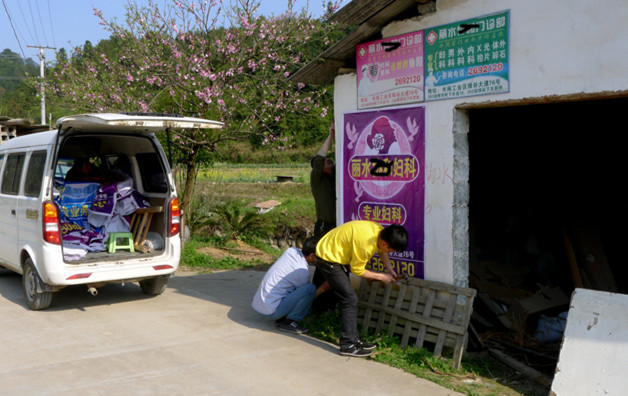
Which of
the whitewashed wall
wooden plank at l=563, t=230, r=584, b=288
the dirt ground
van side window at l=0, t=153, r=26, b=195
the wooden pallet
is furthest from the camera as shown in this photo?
the dirt ground

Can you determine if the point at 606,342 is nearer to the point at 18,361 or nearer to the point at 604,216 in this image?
the point at 604,216

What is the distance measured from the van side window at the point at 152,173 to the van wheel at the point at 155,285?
1136 millimetres

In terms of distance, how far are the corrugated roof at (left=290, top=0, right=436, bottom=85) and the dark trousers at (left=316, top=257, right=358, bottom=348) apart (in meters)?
2.31

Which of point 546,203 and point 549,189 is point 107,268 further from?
point 549,189

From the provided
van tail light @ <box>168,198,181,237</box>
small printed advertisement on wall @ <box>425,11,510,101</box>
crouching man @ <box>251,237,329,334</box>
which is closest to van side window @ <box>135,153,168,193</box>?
van tail light @ <box>168,198,181,237</box>

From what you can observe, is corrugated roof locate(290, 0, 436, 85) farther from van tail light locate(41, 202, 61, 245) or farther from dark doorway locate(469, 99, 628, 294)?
van tail light locate(41, 202, 61, 245)

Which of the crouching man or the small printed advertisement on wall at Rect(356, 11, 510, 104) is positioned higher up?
the small printed advertisement on wall at Rect(356, 11, 510, 104)

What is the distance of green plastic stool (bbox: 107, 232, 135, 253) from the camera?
6993 mm

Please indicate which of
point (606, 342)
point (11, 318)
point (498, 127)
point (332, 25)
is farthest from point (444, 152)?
point (332, 25)

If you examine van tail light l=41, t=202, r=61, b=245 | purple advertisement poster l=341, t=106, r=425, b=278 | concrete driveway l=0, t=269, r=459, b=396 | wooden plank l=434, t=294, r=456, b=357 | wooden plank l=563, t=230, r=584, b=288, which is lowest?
concrete driveway l=0, t=269, r=459, b=396

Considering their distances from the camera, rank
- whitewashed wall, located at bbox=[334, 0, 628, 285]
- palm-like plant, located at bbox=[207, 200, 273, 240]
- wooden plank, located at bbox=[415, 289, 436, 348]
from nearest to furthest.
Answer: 1. whitewashed wall, located at bbox=[334, 0, 628, 285]
2. wooden plank, located at bbox=[415, 289, 436, 348]
3. palm-like plant, located at bbox=[207, 200, 273, 240]

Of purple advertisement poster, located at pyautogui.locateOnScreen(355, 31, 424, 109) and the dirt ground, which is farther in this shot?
the dirt ground

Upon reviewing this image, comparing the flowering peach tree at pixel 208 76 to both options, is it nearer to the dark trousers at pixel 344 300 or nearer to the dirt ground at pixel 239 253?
the dirt ground at pixel 239 253

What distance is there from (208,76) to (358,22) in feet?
16.8
